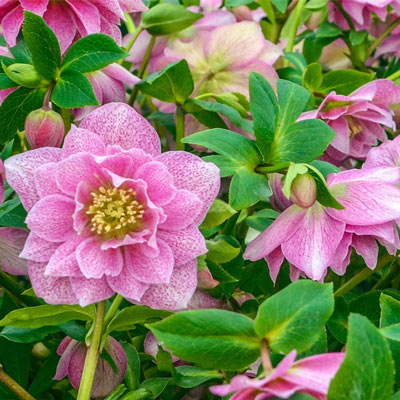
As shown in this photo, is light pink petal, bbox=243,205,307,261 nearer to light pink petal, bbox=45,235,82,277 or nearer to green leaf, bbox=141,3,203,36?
light pink petal, bbox=45,235,82,277

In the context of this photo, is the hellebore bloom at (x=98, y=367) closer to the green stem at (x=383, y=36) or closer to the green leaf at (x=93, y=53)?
the green leaf at (x=93, y=53)

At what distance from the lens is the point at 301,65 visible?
2.56ft

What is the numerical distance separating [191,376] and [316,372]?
0.19 metres

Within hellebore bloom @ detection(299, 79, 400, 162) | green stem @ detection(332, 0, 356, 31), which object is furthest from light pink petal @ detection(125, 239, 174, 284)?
green stem @ detection(332, 0, 356, 31)

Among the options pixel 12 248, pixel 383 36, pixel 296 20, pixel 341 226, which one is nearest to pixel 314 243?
pixel 341 226

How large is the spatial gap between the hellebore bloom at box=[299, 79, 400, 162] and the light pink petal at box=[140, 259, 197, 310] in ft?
0.71

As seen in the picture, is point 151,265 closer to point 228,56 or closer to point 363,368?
point 363,368

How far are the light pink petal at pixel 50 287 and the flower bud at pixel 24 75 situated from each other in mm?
145

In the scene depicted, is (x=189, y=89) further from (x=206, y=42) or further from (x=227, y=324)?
(x=227, y=324)

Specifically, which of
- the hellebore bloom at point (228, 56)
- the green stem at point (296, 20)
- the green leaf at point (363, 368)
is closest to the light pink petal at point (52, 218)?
the green leaf at point (363, 368)

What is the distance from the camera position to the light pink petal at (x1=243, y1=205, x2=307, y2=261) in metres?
0.52

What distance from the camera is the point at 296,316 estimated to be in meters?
0.39

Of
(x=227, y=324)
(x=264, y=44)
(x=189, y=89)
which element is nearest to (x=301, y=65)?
(x=264, y=44)

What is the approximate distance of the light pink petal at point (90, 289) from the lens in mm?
451
